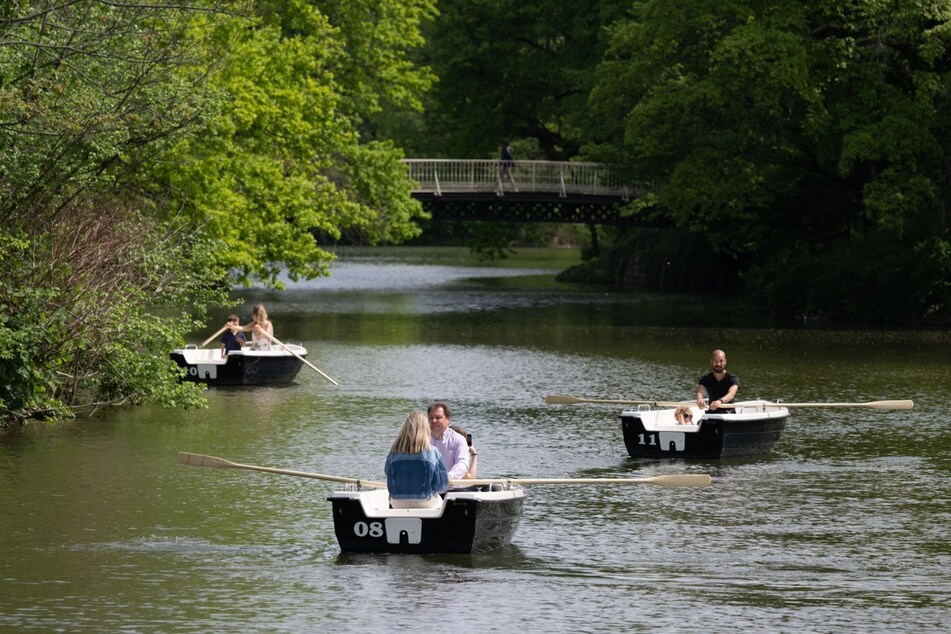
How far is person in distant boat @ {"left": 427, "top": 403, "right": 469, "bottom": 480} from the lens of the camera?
1723 centimetres

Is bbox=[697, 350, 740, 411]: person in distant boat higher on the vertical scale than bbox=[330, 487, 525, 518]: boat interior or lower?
higher

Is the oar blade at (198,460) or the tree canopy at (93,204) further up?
the tree canopy at (93,204)

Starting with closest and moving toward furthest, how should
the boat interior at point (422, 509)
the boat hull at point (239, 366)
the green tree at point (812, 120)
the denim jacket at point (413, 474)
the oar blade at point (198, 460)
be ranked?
1. the boat interior at point (422, 509)
2. the denim jacket at point (413, 474)
3. the oar blade at point (198, 460)
4. the boat hull at point (239, 366)
5. the green tree at point (812, 120)

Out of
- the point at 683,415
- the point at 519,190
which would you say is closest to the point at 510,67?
the point at 519,190

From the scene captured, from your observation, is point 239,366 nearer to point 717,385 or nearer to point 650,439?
point 717,385

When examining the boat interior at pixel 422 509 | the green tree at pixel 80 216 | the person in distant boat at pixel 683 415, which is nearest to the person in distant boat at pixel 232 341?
the green tree at pixel 80 216

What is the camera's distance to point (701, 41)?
156ft

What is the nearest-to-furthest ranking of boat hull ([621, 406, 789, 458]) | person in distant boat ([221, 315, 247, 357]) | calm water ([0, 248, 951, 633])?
calm water ([0, 248, 951, 633]) < boat hull ([621, 406, 789, 458]) < person in distant boat ([221, 315, 247, 357])

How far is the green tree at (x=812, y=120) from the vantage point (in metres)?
44.3

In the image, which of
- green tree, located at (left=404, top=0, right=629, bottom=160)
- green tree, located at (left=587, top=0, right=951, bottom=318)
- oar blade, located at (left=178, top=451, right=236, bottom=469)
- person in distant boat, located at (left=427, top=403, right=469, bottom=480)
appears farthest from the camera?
green tree, located at (left=404, top=0, right=629, bottom=160)

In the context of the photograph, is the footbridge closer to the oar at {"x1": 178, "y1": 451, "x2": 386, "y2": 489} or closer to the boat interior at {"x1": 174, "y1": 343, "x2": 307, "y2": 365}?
the boat interior at {"x1": 174, "y1": 343, "x2": 307, "y2": 365}

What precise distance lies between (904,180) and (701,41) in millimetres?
6800

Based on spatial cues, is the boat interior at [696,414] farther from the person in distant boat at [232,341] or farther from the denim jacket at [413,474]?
the person in distant boat at [232,341]

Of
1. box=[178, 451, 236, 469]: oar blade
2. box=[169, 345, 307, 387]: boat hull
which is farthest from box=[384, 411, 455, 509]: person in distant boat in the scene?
box=[169, 345, 307, 387]: boat hull
